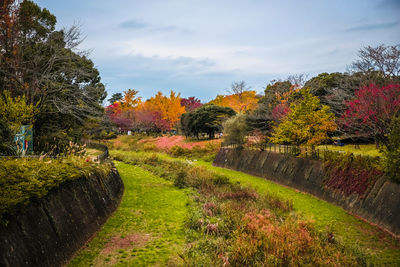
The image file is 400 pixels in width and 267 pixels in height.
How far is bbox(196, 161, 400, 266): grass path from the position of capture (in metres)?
8.82

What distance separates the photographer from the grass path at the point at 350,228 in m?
8.82

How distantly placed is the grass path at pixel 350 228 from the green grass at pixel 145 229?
16.7ft

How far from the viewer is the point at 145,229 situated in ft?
35.6

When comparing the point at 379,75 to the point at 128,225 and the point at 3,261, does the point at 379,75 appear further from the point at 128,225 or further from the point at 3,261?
the point at 3,261

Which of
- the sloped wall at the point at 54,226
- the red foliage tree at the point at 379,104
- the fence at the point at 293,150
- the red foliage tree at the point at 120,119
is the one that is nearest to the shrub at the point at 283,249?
the sloped wall at the point at 54,226

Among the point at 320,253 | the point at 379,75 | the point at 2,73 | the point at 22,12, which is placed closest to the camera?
the point at 320,253

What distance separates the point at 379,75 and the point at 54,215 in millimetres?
29520

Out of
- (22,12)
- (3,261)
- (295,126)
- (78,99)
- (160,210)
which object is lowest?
(160,210)

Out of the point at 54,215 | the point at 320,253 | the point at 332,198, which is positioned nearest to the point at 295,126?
the point at 332,198

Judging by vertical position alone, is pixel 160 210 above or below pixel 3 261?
below

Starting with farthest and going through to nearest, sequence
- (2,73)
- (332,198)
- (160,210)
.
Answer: (2,73) → (332,198) → (160,210)

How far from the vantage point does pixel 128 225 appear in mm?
11055

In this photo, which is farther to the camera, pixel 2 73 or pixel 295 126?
Answer: pixel 295 126

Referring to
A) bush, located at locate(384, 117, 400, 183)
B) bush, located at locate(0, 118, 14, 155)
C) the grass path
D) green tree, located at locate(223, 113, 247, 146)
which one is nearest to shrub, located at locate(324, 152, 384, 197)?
bush, located at locate(384, 117, 400, 183)
